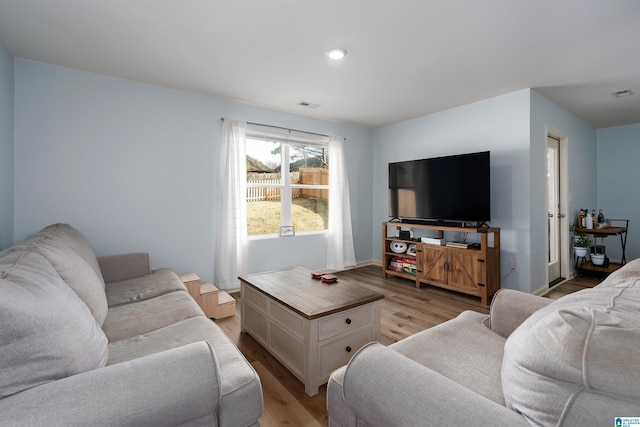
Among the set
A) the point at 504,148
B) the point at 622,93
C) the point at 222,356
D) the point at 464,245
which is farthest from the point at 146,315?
the point at 622,93

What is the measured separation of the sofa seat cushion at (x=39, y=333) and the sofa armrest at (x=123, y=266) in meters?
1.54

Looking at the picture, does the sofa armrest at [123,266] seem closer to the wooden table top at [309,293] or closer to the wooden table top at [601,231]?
the wooden table top at [309,293]

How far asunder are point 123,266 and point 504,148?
4342 millimetres

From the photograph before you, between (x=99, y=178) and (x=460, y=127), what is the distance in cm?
435

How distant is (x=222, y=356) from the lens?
135cm

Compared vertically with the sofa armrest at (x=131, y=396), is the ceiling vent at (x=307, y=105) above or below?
above

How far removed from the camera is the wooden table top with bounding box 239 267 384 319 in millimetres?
1907

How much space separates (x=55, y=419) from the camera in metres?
0.81

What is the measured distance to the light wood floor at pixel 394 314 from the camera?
1833 millimetres

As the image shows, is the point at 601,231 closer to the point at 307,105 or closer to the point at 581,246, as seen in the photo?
the point at 581,246

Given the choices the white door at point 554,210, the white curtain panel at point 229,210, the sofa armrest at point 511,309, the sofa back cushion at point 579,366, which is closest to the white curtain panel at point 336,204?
the white curtain panel at point 229,210

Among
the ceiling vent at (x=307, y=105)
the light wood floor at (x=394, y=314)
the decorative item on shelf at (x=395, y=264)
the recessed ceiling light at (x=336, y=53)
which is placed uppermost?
the ceiling vent at (x=307, y=105)

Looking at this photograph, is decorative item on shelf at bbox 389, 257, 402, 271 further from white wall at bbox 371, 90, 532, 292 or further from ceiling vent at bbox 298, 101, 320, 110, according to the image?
ceiling vent at bbox 298, 101, 320, 110

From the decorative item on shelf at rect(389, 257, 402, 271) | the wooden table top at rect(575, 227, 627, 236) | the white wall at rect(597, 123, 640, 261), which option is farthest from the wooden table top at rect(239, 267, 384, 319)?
the white wall at rect(597, 123, 640, 261)
